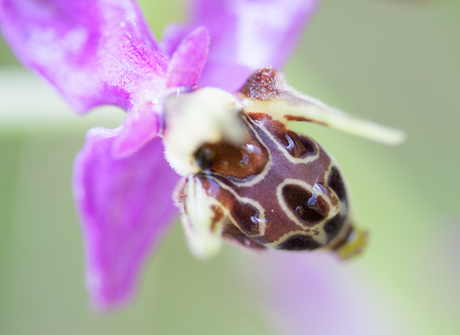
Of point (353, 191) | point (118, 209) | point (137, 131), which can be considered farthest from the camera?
point (353, 191)

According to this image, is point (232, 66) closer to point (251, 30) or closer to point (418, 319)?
point (251, 30)

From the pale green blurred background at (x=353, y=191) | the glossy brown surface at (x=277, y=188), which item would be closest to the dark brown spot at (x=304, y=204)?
the glossy brown surface at (x=277, y=188)

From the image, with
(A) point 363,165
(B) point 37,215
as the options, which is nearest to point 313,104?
(A) point 363,165

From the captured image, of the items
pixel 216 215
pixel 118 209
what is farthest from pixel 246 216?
pixel 118 209

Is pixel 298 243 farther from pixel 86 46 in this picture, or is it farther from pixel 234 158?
pixel 86 46

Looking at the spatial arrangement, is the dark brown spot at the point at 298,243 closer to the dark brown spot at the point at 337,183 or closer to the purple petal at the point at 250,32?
the dark brown spot at the point at 337,183

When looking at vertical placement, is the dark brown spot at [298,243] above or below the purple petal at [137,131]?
below

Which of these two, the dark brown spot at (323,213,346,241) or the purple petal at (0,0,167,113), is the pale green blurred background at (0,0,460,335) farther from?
the dark brown spot at (323,213,346,241)
